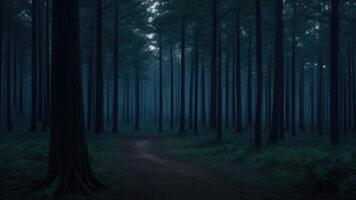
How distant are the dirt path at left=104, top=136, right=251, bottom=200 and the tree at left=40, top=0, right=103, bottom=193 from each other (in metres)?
1.26

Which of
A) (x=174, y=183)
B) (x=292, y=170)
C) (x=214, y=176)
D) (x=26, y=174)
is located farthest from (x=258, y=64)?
(x=26, y=174)

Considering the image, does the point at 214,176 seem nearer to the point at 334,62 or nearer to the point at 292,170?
the point at 292,170

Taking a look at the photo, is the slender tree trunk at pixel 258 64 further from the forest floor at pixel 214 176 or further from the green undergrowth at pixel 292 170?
the forest floor at pixel 214 176

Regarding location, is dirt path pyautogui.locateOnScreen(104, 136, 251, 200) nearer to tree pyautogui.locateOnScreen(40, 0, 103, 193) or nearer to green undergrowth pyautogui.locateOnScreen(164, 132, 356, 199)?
green undergrowth pyautogui.locateOnScreen(164, 132, 356, 199)

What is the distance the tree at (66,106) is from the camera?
34.6ft

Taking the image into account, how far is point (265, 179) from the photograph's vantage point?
517 inches

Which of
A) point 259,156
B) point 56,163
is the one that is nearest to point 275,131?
point 259,156

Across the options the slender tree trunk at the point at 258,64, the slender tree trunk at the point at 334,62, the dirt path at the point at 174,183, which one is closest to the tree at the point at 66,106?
the dirt path at the point at 174,183

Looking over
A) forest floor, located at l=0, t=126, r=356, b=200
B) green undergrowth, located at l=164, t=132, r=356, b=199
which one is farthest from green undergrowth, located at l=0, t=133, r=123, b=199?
green undergrowth, located at l=164, t=132, r=356, b=199

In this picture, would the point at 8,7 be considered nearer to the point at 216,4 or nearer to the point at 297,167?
the point at 216,4

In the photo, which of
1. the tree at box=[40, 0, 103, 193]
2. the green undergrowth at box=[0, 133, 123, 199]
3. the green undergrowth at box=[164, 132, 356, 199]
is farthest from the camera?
the tree at box=[40, 0, 103, 193]

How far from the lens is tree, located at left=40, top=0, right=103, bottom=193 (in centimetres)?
1055

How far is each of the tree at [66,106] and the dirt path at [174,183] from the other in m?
1.26

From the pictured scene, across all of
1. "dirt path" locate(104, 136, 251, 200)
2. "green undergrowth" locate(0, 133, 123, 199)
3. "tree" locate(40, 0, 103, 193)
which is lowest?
"dirt path" locate(104, 136, 251, 200)
